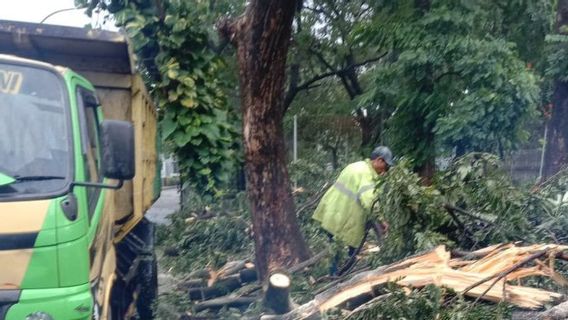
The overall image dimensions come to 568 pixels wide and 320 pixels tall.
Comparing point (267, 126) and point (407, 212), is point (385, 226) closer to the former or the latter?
point (407, 212)

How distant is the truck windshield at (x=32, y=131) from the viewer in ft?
13.3

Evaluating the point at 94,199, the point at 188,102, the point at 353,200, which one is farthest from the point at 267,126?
the point at 94,199

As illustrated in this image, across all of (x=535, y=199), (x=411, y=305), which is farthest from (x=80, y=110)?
(x=535, y=199)

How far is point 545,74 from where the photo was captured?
37.9 feet

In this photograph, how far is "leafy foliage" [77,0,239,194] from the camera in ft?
23.8

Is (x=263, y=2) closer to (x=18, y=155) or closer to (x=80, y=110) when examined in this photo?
(x=80, y=110)

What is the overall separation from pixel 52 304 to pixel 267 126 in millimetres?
3972

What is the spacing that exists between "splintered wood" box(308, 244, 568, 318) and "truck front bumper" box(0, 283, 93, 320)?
1930 mm

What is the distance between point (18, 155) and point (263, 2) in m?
3.75

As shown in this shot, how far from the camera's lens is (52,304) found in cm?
381

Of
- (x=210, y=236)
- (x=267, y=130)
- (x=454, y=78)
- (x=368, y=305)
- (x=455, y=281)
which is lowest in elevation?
(x=210, y=236)

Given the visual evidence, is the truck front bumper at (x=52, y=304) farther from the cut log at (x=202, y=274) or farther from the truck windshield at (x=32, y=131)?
the cut log at (x=202, y=274)

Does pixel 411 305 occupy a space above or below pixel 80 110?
below

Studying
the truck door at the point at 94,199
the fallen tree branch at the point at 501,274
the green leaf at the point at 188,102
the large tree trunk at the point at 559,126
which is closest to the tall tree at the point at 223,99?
the green leaf at the point at 188,102
